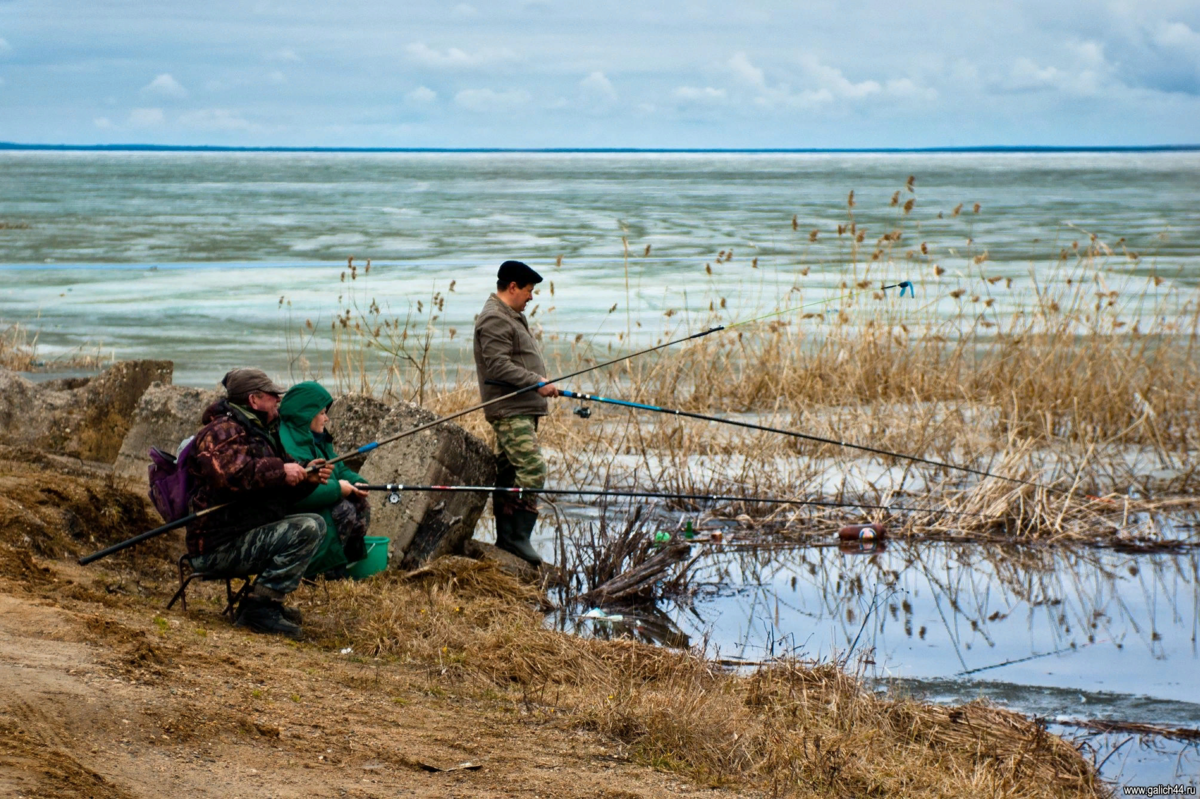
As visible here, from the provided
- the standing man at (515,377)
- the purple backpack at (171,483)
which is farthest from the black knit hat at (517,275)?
the purple backpack at (171,483)

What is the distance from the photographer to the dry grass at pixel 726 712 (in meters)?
4.47

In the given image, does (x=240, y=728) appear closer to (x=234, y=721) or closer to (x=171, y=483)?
(x=234, y=721)

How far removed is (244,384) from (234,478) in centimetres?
39

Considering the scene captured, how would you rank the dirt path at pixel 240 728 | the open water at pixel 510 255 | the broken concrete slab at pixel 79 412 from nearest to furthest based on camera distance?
the dirt path at pixel 240 728
the broken concrete slab at pixel 79 412
the open water at pixel 510 255

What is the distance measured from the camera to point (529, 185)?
249ft

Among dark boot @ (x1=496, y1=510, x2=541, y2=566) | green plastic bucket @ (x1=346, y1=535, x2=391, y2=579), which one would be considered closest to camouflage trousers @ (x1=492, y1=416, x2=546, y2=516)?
dark boot @ (x1=496, y1=510, x2=541, y2=566)

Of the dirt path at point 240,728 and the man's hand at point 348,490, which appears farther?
the man's hand at point 348,490

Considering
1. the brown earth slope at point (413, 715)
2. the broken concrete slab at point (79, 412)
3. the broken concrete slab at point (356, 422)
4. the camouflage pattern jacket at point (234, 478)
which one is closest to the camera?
the brown earth slope at point (413, 715)

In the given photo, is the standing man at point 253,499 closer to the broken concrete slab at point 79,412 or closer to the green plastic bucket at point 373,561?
the green plastic bucket at point 373,561

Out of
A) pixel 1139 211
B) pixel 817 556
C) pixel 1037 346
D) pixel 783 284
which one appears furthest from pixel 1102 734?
pixel 1139 211

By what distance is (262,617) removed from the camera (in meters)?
5.66
